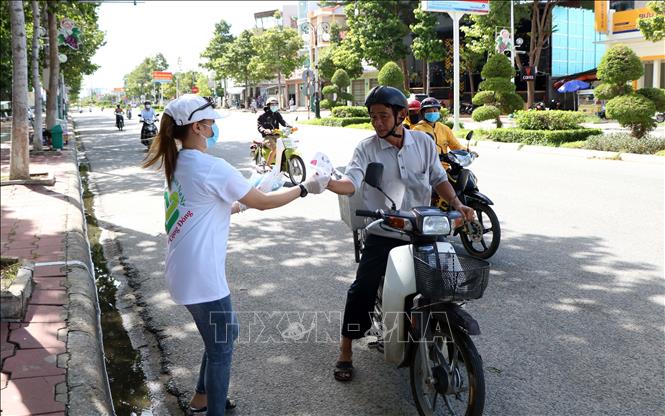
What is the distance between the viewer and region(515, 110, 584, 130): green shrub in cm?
1941

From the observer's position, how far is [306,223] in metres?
8.14

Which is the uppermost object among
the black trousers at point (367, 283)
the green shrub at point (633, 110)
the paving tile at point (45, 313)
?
the green shrub at point (633, 110)

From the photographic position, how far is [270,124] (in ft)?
43.6

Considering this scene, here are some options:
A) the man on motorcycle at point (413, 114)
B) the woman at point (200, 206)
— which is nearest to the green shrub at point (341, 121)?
the man on motorcycle at point (413, 114)

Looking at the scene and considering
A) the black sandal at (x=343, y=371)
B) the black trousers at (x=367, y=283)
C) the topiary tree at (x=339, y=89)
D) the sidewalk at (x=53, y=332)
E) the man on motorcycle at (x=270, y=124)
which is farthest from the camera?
the topiary tree at (x=339, y=89)

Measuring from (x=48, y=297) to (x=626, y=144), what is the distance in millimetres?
14560

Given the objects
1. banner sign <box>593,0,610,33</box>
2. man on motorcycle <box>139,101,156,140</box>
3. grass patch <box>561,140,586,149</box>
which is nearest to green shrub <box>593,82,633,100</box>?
grass patch <box>561,140,586,149</box>

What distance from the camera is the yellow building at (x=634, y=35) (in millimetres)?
33344

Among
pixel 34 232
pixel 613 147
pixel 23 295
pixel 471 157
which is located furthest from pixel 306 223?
pixel 613 147

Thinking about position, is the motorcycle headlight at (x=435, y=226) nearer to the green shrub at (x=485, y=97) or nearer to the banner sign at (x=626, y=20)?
the green shrub at (x=485, y=97)

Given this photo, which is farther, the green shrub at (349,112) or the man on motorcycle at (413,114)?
the green shrub at (349,112)

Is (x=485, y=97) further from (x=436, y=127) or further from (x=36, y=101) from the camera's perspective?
(x=436, y=127)

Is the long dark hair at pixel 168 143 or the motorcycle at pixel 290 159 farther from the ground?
the long dark hair at pixel 168 143

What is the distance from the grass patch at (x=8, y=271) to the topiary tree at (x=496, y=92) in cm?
1808
